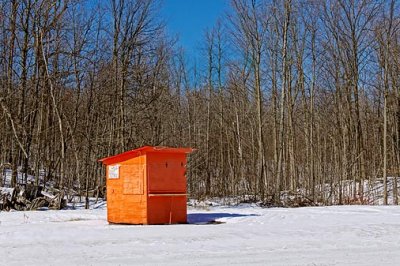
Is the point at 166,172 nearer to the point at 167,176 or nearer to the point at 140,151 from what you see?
the point at 167,176

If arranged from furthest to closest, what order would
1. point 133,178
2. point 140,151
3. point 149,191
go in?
1. point 133,178
2. point 140,151
3. point 149,191

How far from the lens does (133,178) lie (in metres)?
11.1

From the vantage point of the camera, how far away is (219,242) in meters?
8.18

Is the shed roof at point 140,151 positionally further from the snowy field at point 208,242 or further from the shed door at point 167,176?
the snowy field at point 208,242

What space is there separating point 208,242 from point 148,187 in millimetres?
2991

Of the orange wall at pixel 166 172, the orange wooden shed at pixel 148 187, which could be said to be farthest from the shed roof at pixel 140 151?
the orange wall at pixel 166 172

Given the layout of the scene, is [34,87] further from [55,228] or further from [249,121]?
[249,121]

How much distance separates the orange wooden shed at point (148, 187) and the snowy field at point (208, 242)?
0.53 meters

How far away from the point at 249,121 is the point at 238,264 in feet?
83.7

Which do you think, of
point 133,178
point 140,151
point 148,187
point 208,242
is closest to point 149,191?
point 148,187

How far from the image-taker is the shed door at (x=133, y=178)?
10914 mm

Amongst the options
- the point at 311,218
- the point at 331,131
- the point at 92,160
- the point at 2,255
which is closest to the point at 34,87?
the point at 92,160

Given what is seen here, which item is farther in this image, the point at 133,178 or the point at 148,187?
the point at 133,178

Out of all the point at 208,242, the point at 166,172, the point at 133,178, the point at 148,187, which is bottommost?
the point at 208,242
